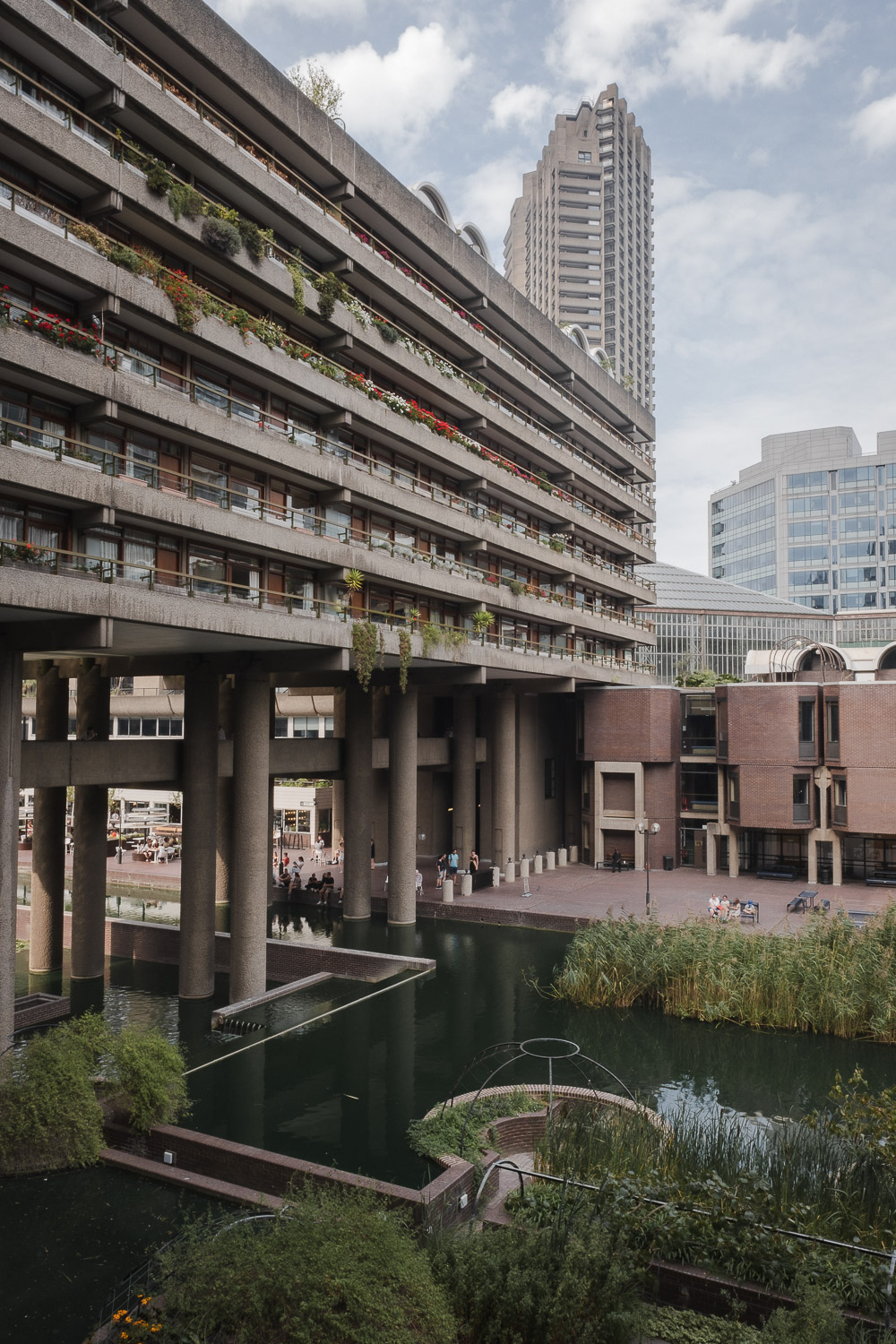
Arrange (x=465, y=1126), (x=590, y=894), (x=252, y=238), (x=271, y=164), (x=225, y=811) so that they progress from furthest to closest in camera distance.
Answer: (x=590, y=894) → (x=225, y=811) → (x=271, y=164) → (x=252, y=238) → (x=465, y=1126)

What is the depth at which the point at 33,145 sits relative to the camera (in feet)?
60.7

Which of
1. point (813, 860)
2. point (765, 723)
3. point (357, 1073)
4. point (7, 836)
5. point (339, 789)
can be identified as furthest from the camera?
point (339, 789)

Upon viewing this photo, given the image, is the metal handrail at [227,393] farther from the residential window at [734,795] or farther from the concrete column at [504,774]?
the residential window at [734,795]

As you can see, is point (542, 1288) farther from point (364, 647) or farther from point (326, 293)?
point (326, 293)

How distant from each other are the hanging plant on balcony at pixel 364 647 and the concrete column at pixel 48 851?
9.04 metres

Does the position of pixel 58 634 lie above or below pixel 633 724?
above

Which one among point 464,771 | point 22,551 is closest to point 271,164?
point 22,551

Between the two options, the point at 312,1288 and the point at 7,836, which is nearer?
the point at 312,1288

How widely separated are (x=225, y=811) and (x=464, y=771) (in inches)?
451

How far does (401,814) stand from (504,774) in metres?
9.96

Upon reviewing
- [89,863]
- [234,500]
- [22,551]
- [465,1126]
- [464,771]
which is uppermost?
[234,500]

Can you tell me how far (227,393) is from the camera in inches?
973

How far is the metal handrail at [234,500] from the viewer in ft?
62.5

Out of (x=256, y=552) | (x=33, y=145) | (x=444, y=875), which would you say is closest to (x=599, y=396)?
(x=444, y=875)
